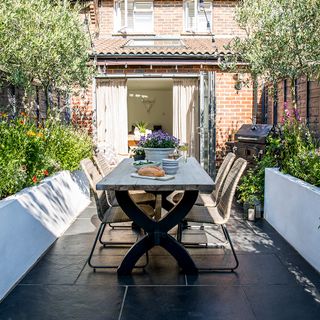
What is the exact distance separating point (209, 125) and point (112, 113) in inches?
95.4

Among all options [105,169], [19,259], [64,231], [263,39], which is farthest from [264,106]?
[19,259]

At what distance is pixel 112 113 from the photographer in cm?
987

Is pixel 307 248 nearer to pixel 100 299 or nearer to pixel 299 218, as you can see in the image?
pixel 299 218

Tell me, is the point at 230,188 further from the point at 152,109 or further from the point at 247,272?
the point at 152,109

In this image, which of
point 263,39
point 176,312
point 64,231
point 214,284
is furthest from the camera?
point 263,39

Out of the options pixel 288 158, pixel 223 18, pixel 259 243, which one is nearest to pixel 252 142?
pixel 288 158

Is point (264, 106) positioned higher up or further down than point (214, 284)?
higher up

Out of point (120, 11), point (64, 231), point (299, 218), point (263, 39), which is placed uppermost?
point (120, 11)

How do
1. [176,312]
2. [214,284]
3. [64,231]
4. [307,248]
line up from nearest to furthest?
1. [176,312]
2. [214,284]
3. [307,248]
4. [64,231]

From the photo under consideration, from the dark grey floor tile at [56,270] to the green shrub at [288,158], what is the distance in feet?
7.94

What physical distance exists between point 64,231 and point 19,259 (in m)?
1.53

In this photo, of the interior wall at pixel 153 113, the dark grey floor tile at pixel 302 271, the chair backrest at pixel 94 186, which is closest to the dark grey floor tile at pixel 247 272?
the dark grey floor tile at pixel 302 271

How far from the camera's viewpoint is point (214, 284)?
11.5 ft

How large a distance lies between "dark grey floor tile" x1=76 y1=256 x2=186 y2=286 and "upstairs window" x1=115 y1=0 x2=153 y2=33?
9884mm
